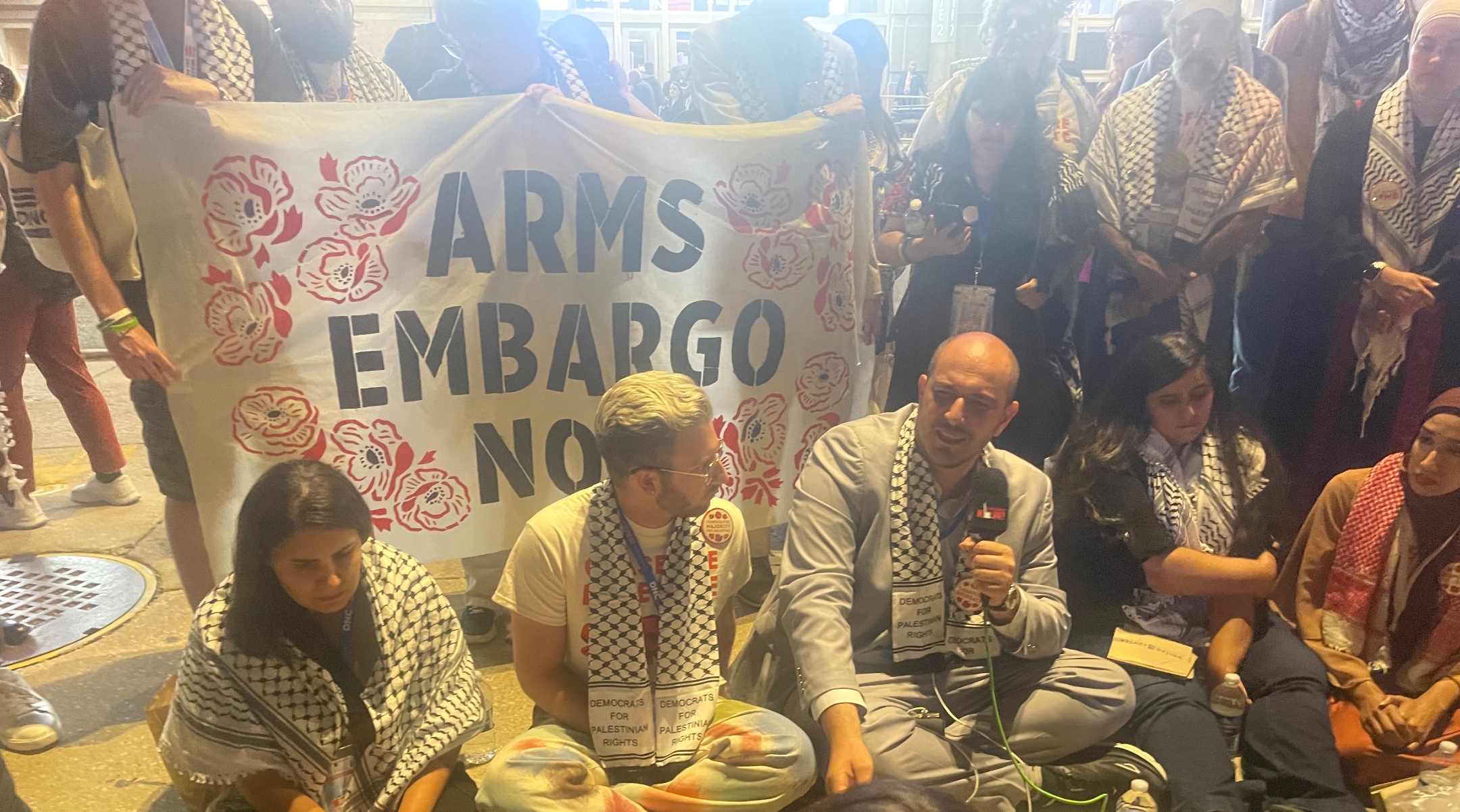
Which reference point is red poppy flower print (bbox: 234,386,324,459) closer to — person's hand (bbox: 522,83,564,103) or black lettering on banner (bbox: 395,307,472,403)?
black lettering on banner (bbox: 395,307,472,403)

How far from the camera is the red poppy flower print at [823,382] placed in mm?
3275

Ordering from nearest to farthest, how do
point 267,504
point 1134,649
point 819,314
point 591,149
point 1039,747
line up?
point 267,504
point 1039,747
point 1134,649
point 591,149
point 819,314

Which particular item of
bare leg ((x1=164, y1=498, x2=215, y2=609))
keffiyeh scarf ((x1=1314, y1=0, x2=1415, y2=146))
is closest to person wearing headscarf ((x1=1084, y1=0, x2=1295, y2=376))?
keffiyeh scarf ((x1=1314, y1=0, x2=1415, y2=146))

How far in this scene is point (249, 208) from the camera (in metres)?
2.55

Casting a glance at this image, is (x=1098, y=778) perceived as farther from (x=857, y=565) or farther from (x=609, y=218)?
(x=609, y=218)

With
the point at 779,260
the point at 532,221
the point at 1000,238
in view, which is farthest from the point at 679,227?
the point at 1000,238

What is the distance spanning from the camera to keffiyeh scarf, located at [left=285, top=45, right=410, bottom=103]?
2.85m

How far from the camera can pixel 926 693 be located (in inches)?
94.6

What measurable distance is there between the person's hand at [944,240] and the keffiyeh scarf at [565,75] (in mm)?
1244

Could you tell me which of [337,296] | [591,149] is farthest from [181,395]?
[591,149]

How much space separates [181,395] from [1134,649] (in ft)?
9.02

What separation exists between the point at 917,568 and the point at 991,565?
0.21m

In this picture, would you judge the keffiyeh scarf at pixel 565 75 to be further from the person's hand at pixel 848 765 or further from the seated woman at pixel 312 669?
the person's hand at pixel 848 765

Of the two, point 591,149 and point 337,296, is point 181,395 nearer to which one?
point 337,296
